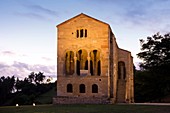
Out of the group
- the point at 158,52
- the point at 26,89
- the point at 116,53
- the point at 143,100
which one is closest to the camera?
the point at 158,52

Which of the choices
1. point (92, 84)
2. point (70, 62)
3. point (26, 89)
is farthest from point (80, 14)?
point (26, 89)

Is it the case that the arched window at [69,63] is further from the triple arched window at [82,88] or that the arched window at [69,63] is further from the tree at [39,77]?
the tree at [39,77]

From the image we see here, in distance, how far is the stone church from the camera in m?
41.4

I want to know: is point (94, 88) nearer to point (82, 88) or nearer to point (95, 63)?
point (82, 88)

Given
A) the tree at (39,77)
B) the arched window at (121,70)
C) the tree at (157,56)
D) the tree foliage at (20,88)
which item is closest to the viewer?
the tree at (157,56)

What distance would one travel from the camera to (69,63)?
4419cm

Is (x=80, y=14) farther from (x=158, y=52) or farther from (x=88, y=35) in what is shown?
(x=158, y=52)

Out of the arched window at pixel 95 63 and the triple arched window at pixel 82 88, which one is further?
the arched window at pixel 95 63

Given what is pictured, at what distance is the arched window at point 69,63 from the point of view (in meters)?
43.7

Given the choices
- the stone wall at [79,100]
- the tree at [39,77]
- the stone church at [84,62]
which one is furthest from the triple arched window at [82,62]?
the tree at [39,77]

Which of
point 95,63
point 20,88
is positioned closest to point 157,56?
point 95,63

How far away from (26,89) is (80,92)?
60.1 metres

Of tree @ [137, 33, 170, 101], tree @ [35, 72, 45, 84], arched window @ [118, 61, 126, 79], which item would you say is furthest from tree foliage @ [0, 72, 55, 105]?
tree @ [137, 33, 170, 101]

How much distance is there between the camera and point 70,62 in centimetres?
4428
